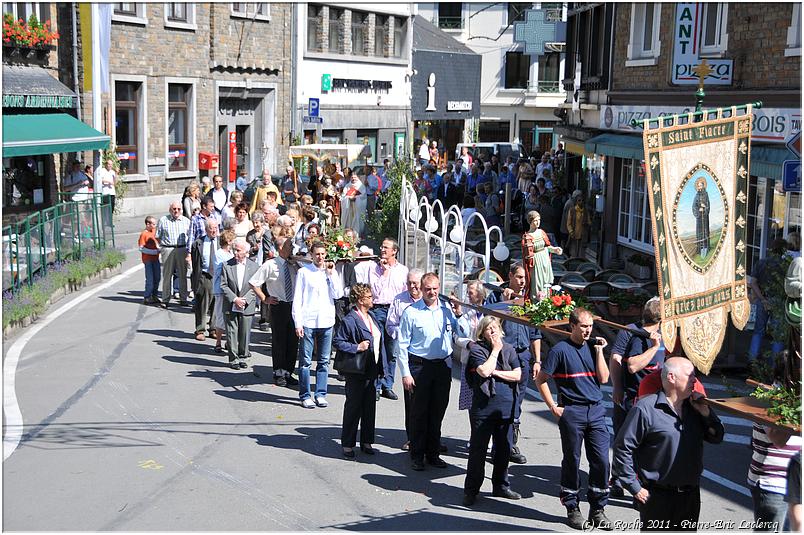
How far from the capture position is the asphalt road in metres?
8.26

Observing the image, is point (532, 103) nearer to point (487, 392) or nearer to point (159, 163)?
point (159, 163)

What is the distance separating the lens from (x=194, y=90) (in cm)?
3262

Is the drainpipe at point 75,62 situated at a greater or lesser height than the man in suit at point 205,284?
greater

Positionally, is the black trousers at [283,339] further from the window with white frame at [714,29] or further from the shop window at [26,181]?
the shop window at [26,181]

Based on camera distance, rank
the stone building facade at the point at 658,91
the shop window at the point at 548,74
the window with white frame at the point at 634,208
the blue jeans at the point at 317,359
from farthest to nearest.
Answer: the shop window at the point at 548,74 < the window with white frame at the point at 634,208 < the stone building facade at the point at 658,91 < the blue jeans at the point at 317,359

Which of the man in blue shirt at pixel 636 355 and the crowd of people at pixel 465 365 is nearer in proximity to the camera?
the crowd of people at pixel 465 365

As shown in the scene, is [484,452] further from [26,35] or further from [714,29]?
[26,35]

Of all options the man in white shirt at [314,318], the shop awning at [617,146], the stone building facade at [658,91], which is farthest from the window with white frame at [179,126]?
the man in white shirt at [314,318]

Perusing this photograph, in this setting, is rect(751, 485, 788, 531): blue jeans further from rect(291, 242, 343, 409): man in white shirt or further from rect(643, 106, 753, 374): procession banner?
rect(291, 242, 343, 409): man in white shirt

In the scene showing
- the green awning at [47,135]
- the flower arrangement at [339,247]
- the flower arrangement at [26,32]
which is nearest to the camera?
the flower arrangement at [339,247]

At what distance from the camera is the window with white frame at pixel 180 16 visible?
102 ft

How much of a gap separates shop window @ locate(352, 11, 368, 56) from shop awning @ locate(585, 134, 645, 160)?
21905 millimetres

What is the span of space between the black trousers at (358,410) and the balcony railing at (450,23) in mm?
52079

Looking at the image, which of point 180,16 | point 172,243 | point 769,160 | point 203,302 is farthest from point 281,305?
point 180,16
